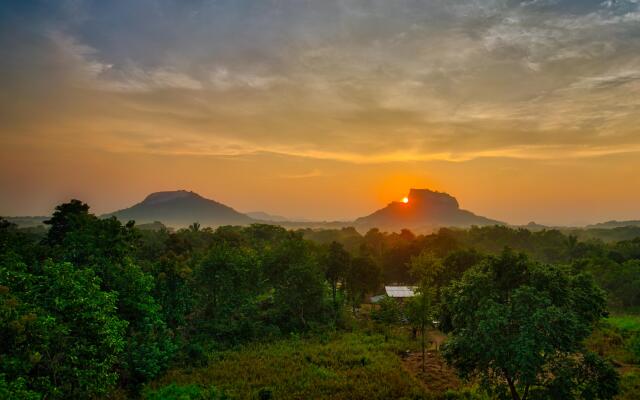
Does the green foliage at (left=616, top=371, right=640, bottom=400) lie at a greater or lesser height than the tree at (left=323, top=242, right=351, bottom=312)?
lesser

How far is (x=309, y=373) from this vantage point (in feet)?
90.6

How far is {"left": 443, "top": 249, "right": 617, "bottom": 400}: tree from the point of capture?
52.6 ft

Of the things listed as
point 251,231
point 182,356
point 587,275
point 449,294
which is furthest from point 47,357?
point 251,231

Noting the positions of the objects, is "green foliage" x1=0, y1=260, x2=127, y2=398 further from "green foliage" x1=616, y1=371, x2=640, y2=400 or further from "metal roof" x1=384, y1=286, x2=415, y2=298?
"metal roof" x1=384, y1=286, x2=415, y2=298

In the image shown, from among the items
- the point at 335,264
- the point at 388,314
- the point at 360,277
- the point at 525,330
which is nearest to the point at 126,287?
the point at 525,330

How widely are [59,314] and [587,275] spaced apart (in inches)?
1226

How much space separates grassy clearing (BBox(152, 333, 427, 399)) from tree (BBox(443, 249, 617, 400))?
791cm

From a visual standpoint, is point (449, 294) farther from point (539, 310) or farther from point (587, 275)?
point (587, 275)

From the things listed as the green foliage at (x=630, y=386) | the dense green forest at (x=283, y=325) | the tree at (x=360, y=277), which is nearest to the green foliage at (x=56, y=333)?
the dense green forest at (x=283, y=325)

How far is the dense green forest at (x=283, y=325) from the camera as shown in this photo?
16203mm

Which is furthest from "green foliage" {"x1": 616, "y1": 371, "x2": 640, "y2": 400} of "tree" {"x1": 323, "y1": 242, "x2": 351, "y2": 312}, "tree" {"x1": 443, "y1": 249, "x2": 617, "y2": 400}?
"tree" {"x1": 323, "y1": 242, "x2": 351, "y2": 312}

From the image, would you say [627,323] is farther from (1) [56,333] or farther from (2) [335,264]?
(1) [56,333]

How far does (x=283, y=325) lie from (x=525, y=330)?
102 feet

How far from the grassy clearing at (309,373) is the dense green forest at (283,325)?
0.14 meters
